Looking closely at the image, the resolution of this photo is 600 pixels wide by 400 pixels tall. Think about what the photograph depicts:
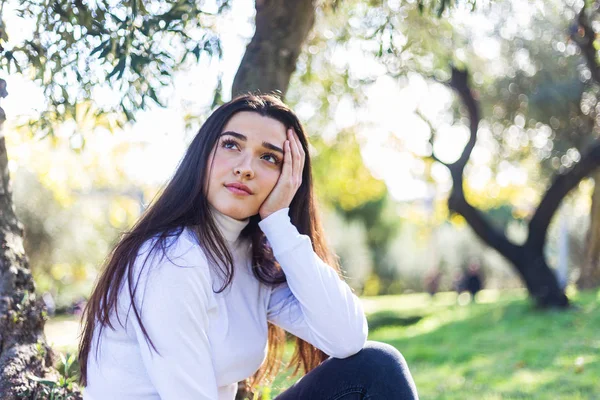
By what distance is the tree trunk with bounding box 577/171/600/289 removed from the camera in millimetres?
13641

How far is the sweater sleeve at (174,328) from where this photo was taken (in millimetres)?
1997

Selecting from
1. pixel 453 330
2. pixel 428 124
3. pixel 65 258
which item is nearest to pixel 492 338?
pixel 453 330

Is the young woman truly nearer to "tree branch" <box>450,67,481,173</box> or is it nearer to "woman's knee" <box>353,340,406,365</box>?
"woman's knee" <box>353,340,406,365</box>

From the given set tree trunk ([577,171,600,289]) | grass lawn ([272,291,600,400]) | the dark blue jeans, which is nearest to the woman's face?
the dark blue jeans

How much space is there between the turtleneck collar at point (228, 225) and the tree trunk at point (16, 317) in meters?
0.98

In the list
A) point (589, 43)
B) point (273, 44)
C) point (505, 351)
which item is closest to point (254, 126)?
point (273, 44)

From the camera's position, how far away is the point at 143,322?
203cm

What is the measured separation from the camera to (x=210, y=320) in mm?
2225

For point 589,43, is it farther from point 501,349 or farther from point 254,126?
point 254,126

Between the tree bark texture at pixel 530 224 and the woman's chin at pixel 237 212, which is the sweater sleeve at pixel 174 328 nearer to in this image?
the woman's chin at pixel 237 212

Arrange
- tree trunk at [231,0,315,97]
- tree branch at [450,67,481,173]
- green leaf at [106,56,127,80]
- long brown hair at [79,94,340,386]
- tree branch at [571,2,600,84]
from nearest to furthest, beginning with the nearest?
long brown hair at [79,94,340,386], green leaf at [106,56,127,80], tree trunk at [231,0,315,97], tree branch at [571,2,600,84], tree branch at [450,67,481,173]

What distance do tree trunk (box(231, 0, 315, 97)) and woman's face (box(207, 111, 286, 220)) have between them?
1.45 meters

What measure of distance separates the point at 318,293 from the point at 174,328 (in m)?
0.56

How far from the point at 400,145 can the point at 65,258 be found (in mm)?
8918
